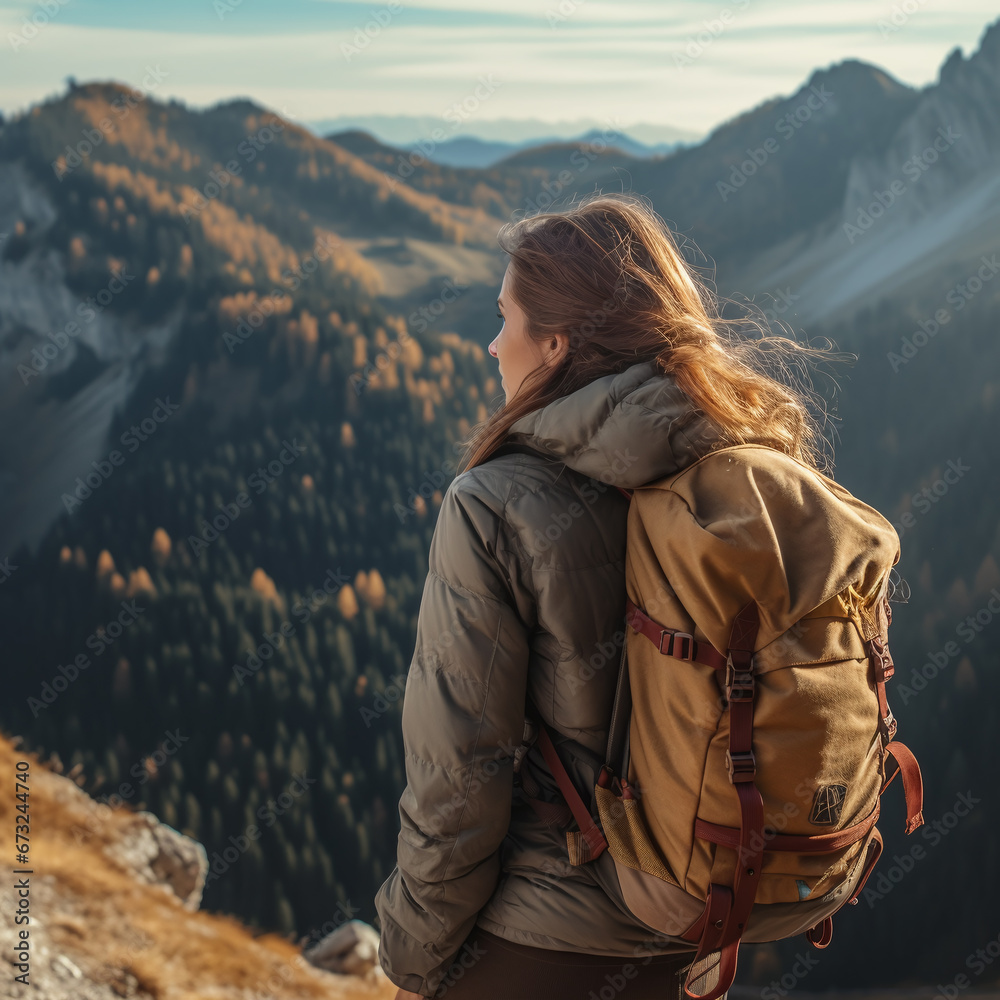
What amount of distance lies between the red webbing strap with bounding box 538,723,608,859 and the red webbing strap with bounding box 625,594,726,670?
23 cm

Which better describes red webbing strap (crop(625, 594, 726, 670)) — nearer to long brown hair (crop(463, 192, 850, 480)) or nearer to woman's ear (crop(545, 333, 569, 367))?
long brown hair (crop(463, 192, 850, 480))

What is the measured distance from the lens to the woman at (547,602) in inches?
38.6

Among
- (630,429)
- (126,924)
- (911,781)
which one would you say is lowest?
(126,924)

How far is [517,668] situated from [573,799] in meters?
0.19

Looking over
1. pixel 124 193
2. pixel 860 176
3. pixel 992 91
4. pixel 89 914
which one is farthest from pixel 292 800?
pixel 992 91

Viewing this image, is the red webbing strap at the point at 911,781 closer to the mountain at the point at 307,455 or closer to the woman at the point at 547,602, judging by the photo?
the woman at the point at 547,602

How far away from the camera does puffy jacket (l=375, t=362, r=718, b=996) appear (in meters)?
0.98

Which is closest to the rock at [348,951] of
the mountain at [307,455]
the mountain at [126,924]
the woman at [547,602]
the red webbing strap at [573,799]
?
the mountain at [126,924]

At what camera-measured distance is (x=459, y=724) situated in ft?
3.28

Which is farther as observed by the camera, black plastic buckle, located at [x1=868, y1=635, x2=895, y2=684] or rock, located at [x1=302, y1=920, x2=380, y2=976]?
rock, located at [x1=302, y1=920, x2=380, y2=976]

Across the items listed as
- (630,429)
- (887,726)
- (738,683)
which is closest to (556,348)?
(630,429)

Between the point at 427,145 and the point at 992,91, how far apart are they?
2665 mm

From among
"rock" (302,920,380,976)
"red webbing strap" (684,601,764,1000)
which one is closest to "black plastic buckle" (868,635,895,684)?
"red webbing strap" (684,601,764,1000)

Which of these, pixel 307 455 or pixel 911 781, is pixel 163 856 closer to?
pixel 307 455
